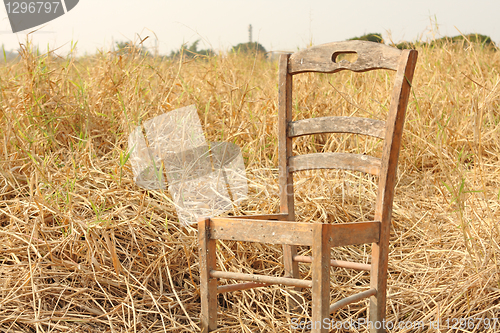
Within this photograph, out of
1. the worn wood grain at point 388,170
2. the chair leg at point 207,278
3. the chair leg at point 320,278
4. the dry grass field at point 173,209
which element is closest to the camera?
the chair leg at point 320,278

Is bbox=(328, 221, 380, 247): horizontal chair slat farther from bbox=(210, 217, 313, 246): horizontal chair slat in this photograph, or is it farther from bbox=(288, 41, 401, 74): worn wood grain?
bbox=(288, 41, 401, 74): worn wood grain

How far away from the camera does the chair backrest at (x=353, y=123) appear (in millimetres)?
1604

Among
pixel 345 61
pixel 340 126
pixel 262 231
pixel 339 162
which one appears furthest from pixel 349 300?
pixel 345 61

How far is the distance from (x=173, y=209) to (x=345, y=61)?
1.13 m

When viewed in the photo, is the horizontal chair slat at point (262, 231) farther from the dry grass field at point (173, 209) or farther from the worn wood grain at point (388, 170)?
the dry grass field at point (173, 209)

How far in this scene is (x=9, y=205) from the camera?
236 cm

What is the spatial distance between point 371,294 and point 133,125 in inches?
62.8

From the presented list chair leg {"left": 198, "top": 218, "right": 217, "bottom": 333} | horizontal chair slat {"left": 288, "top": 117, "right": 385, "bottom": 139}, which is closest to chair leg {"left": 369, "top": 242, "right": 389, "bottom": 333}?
horizontal chair slat {"left": 288, "top": 117, "right": 385, "bottom": 139}

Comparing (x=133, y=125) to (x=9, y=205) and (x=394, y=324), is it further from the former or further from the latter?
(x=394, y=324)

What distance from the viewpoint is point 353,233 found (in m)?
1.54

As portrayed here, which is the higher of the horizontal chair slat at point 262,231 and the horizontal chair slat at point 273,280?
the horizontal chair slat at point 262,231

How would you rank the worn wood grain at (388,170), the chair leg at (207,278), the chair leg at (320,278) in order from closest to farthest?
1. the chair leg at (320,278)
2. the worn wood grain at (388,170)
3. the chair leg at (207,278)

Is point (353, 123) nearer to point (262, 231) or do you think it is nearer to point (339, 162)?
point (339, 162)

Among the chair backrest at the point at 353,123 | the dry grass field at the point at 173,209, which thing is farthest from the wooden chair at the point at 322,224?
the dry grass field at the point at 173,209
